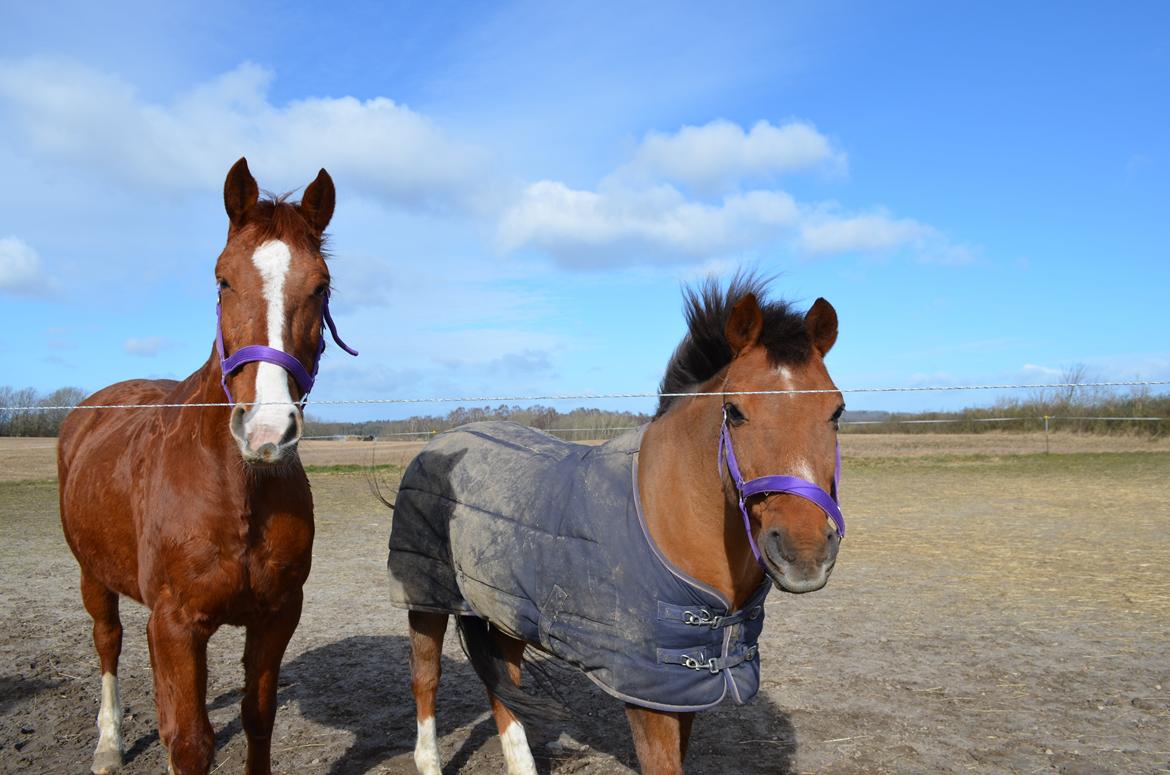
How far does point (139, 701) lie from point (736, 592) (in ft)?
12.8

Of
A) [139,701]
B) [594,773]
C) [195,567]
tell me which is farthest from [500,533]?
[139,701]

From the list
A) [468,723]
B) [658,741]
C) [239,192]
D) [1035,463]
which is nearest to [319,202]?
[239,192]

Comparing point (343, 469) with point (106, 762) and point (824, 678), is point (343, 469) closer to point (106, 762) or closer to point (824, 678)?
point (106, 762)

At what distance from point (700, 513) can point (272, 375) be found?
143cm

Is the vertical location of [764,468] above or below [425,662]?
above

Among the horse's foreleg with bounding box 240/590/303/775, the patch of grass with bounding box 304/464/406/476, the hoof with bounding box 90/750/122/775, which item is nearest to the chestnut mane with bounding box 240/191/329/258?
the horse's foreleg with bounding box 240/590/303/775

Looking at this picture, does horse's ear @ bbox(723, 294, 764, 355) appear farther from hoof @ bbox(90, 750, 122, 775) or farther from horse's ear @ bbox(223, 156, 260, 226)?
hoof @ bbox(90, 750, 122, 775)

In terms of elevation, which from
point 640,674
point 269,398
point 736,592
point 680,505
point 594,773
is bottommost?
point 594,773

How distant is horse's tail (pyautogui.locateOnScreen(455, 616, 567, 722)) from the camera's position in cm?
358

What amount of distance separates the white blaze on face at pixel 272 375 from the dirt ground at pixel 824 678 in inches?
86.0

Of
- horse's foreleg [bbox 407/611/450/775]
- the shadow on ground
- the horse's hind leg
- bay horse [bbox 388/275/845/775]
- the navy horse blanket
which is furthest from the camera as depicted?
the horse's hind leg

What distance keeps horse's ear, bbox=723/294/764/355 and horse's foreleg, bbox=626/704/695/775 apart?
1247 millimetres

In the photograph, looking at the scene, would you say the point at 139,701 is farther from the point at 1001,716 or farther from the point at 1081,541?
the point at 1081,541

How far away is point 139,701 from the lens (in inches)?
180
